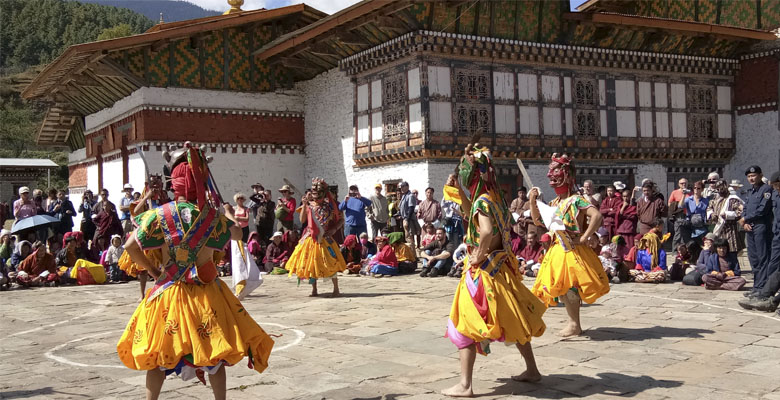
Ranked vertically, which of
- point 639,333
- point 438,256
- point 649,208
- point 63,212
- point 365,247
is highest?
point 63,212

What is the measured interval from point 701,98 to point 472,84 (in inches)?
351

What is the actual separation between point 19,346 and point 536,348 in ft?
18.5

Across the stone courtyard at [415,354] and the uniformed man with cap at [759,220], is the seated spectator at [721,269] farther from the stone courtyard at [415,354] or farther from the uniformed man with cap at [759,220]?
the uniformed man with cap at [759,220]

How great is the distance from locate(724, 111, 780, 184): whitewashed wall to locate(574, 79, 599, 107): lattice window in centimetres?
591

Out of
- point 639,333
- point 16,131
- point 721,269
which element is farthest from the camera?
point 16,131

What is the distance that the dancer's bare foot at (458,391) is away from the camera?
5.41 metres

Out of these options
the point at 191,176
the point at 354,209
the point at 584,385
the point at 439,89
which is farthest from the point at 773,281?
the point at 439,89

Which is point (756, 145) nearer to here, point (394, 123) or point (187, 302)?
point (394, 123)

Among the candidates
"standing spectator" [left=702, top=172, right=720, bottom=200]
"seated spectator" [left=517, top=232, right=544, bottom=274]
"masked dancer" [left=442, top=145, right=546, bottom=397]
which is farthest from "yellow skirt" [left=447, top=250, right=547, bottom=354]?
"standing spectator" [left=702, top=172, right=720, bottom=200]

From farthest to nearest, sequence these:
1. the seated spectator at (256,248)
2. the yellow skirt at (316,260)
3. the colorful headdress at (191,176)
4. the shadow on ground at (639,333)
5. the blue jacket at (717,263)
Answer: the seated spectator at (256,248)
the blue jacket at (717,263)
the yellow skirt at (316,260)
the shadow on ground at (639,333)
the colorful headdress at (191,176)

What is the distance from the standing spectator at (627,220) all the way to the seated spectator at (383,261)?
4577 mm

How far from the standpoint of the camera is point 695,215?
46.3ft

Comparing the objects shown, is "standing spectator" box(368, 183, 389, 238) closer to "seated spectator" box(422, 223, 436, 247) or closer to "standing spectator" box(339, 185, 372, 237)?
"standing spectator" box(339, 185, 372, 237)

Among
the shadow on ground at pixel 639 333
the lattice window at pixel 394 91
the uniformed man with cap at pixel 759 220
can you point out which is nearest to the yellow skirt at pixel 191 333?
the shadow on ground at pixel 639 333
